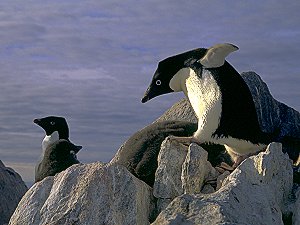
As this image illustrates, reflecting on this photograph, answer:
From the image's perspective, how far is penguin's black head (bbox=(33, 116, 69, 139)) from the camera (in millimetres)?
17484

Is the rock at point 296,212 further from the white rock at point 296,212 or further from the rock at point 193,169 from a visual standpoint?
the rock at point 193,169

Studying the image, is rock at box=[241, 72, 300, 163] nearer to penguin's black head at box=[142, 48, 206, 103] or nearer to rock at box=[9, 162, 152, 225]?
penguin's black head at box=[142, 48, 206, 103]

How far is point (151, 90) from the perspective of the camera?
345 inches

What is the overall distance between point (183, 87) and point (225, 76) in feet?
2.27

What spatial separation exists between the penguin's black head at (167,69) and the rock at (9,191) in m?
9.47

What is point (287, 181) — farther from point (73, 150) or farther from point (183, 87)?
point (73, 150)

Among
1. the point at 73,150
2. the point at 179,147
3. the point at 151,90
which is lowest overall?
the point at 73,150

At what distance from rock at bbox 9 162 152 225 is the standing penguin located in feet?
3.18

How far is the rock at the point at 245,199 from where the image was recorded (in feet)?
18.4

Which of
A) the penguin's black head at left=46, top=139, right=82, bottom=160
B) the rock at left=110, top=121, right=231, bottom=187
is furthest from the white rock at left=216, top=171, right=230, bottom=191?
the penguin's black head at left=46, top=139, right=82, bottom=160

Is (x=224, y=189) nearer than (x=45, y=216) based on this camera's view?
Yes

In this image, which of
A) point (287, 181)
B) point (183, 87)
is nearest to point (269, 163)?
point (287, 181)

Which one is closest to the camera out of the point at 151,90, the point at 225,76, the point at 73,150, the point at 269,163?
the point at 269,163

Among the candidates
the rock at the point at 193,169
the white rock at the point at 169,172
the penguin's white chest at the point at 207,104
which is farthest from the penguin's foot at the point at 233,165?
the rock at the point at 193,169
